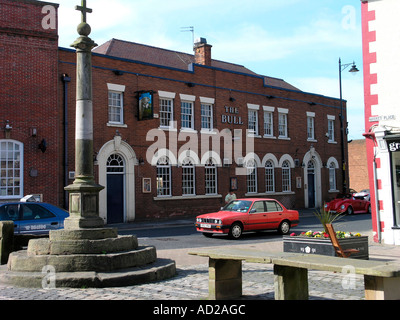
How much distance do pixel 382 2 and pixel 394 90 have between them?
2.77 m

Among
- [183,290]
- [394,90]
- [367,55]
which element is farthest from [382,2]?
[183,290]

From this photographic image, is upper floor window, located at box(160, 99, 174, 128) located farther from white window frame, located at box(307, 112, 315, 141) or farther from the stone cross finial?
the stone cross finial

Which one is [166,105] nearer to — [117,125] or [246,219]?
[117,125]

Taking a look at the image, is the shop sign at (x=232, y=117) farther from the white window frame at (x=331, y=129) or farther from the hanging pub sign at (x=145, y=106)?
the white window frame at (x=331, y=129)

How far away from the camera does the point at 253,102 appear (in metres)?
30.6

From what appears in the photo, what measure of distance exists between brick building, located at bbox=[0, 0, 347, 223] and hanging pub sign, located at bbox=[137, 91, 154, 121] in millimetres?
61

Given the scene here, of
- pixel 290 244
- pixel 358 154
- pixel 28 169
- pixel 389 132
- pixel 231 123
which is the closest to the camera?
pixel 290 244

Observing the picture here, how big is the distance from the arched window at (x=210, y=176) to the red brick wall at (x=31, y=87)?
9410 millimetres

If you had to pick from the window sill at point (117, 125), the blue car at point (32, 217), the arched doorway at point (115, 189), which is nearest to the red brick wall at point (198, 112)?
the window sill at point (117, 125)

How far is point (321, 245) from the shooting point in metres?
10.2

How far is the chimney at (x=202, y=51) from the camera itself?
29531 millimetres

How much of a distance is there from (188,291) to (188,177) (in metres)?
18.8

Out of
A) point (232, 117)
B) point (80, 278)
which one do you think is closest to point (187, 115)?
point (232, 117)

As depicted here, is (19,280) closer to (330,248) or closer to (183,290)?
(183,290)
